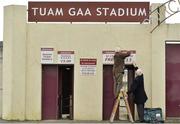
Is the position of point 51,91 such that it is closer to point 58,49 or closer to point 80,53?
point 58,49

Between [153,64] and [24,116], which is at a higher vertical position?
[153,64]

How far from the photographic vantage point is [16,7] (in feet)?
62.7

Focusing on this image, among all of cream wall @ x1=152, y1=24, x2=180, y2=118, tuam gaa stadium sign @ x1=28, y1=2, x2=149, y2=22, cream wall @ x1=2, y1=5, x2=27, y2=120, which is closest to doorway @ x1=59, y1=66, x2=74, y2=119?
cream wall @ x1=2, y1=5, x2=27, y2=120

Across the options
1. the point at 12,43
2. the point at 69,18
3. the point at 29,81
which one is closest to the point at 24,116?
the point at 29,81

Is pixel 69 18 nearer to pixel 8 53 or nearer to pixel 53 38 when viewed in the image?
pixel 53 38

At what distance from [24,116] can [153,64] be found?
4.78m

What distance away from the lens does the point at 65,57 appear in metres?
19.3

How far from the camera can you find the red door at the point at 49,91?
766 inches

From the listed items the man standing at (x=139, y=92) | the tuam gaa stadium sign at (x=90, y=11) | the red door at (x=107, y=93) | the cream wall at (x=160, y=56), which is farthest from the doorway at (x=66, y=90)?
the cream wall at (x=160, y=56)

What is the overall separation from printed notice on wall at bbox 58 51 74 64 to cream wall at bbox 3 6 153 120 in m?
0.14

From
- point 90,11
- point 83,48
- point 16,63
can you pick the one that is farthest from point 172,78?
point 16,63

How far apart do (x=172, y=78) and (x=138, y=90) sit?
1.72 m

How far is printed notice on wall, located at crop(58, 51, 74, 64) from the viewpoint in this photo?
19.2 m

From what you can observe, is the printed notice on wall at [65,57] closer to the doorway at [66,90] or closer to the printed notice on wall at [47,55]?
the printed notice on wall at [47,55]
